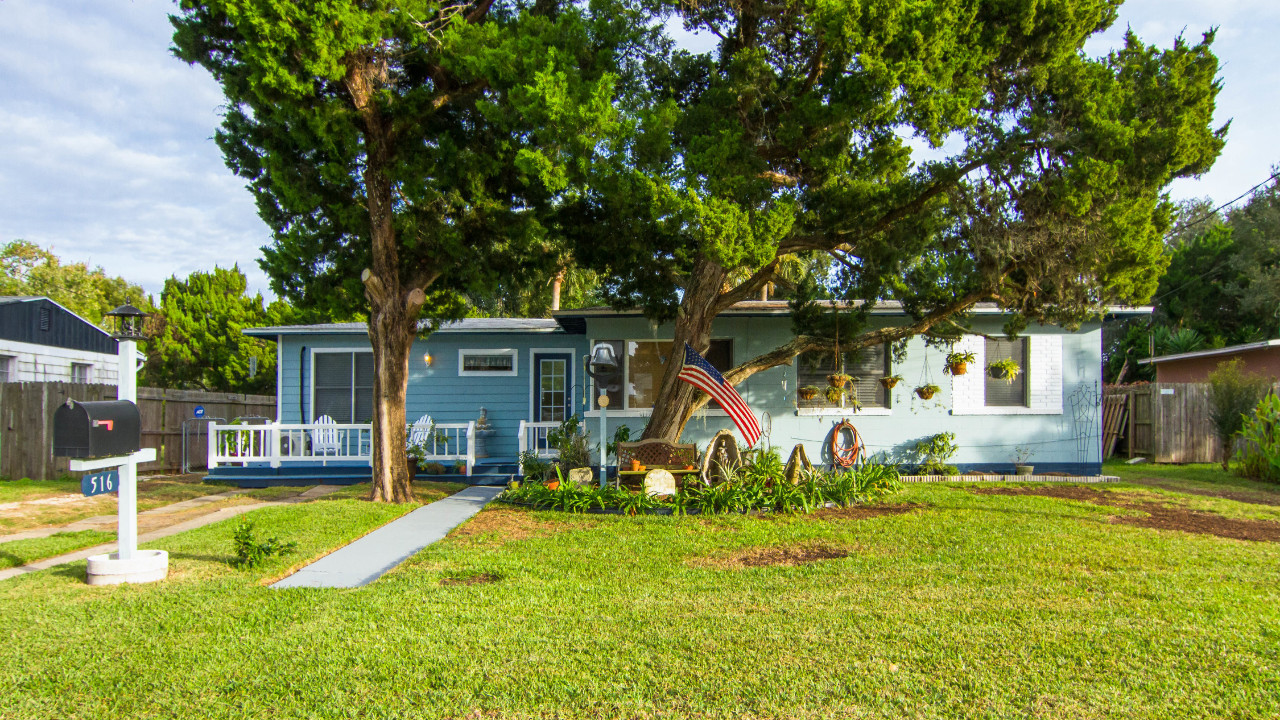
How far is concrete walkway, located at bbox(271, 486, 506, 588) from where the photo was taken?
18.8 ft

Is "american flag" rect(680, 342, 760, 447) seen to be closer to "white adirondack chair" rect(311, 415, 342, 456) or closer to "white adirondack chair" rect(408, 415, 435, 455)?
"white adirondack chair" rect(408, 415, 435, 455)

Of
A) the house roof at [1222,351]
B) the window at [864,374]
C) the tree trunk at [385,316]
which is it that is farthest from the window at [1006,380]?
the tree trunk at [385,316]

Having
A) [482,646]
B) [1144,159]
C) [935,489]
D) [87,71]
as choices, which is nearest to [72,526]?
[482,646]

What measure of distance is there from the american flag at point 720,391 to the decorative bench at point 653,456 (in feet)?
2.86

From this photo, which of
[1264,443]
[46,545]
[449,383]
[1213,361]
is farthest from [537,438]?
[1213,361]

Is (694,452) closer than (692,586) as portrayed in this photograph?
No

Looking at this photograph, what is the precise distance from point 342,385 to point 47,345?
7.75 metres

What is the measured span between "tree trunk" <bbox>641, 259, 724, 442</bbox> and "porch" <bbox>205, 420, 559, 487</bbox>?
2.76 m

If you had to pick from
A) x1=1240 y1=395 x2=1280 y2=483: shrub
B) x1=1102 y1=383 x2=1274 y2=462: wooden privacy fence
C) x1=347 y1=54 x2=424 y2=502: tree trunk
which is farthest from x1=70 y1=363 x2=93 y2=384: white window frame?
x1=1102 y1=383 x2=1274 y2=462: wooden privacy fence

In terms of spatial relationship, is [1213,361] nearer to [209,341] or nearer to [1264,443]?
[1264,443]

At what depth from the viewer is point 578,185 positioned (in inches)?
361

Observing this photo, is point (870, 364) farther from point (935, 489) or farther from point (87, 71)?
point (87, 71)

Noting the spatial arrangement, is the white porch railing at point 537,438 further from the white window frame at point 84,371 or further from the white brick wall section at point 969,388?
the white window frame at point 84,371

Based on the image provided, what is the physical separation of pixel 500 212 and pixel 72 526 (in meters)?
6.00
